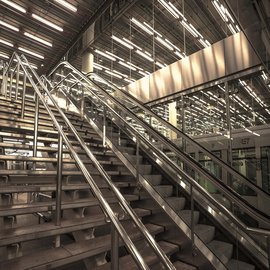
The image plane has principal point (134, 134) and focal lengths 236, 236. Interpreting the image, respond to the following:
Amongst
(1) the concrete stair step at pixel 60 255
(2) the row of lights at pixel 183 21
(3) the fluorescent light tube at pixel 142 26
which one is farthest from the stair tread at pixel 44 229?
(3) the fluorescent light tube at pixel 142 26

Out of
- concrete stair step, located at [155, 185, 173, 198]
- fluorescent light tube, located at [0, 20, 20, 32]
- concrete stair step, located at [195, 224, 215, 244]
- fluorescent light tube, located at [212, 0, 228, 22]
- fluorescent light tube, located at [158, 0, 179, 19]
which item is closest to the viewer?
concrete stair step, located at [195, 224, 215, 244]

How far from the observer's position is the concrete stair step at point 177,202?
2.95m

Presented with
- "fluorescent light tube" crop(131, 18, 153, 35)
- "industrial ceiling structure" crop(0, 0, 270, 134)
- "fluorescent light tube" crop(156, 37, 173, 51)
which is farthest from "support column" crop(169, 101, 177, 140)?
"fluorescent light tube" crop(131, 18, 153, 35)

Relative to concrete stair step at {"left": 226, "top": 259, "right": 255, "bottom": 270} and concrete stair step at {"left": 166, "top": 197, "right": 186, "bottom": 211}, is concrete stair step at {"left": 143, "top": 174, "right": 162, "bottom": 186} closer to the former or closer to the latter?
concrete stair step at {"left": 166, "top": 197, "right": 186, "bottom": 211}

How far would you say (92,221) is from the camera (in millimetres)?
2098

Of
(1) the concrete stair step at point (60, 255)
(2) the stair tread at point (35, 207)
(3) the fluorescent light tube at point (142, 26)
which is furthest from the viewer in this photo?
(3) the fluorescent light tube at point (142, 26)

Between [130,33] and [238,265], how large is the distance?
831 centimetres

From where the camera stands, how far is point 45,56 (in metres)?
11.2

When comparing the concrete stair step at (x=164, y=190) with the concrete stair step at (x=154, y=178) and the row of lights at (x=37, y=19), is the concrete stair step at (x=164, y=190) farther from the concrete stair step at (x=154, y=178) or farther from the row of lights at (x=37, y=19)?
the row of lights at (x=37, y=19)

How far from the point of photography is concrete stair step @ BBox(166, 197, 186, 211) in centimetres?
295

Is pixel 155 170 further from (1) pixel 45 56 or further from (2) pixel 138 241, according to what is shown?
(1) pixel 45 56

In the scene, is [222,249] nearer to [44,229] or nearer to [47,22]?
[44,229]

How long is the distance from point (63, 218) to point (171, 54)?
321 inches

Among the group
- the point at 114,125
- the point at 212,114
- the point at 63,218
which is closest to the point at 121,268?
the point at 63,218
